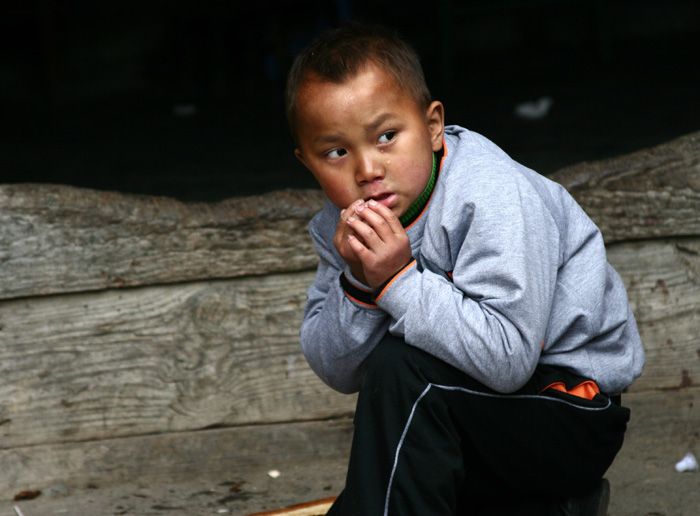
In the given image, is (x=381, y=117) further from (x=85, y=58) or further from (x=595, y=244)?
(x=85, y=58)

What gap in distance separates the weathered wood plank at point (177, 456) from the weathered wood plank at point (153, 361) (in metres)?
0.03

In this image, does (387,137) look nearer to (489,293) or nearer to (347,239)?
(347,239)

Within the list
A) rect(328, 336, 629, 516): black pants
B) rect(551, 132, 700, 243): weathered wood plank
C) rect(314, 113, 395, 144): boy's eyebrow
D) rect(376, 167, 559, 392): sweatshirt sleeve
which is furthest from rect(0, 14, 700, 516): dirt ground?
rect(314, 113, 395, 144): boy's eyebrow

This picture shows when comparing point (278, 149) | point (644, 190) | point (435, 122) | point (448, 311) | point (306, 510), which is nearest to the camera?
point (448, 311)

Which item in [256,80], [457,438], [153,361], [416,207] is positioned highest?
[416,207]

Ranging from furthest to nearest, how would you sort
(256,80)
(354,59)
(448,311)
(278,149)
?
(256,80), (278,149), (354,59), (448,311)

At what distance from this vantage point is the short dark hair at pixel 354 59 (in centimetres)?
143

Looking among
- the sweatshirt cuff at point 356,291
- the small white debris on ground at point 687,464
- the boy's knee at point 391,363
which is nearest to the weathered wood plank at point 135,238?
the sweatshirt cuff at point 356,291

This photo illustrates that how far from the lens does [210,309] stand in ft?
7.23

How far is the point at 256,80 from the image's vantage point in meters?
5.07

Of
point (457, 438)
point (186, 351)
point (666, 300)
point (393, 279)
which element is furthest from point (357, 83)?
point (666, 300)

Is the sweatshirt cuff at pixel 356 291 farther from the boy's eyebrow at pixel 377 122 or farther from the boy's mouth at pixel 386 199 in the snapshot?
the boy's eyebrow at pixel 377 122

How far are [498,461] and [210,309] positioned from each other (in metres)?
1.02

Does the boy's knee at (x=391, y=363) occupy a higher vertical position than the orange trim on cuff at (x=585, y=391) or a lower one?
higher
